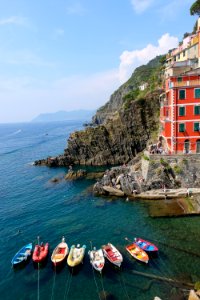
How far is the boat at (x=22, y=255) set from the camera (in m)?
27.8

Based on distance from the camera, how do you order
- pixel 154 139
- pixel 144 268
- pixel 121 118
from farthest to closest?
pixel 121 118
pixel 154 139
pixel 144 268

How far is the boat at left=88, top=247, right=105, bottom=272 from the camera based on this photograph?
2548 centimetres

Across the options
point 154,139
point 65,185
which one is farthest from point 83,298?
point 154,139

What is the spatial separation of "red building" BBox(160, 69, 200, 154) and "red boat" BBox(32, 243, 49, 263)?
26678 mm

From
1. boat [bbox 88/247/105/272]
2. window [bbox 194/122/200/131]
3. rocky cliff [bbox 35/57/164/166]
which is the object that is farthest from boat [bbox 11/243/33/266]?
rocky cliff [bbox 35/57/164/166]

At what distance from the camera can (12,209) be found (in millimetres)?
44125

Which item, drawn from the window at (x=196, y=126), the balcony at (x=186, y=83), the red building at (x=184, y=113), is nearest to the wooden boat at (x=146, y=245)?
the red building at (x=184, y=113)

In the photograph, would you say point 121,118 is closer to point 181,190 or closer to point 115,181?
point 115,181

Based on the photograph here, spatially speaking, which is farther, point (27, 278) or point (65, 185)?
point (65, 185)

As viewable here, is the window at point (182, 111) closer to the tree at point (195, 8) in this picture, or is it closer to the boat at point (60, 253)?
the boat at point (60, 253)

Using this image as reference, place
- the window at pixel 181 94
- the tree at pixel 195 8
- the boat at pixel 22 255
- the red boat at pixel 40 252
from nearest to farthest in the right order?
the red boat at pixel 40 252, the boat at pixel 22 255, the window at pixel 181 94, the tree at pixel 195 8

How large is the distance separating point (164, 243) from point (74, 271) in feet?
36.0

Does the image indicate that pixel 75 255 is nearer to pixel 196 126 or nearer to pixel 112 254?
pixel 112 254

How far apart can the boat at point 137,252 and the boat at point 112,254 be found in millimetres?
1575
